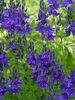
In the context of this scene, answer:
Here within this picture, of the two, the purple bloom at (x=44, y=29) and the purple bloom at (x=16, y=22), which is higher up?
the purple bloom at (x=16, y=22)

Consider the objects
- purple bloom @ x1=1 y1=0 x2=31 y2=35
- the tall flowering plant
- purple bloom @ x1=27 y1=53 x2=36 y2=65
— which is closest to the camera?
the tall flowering plant

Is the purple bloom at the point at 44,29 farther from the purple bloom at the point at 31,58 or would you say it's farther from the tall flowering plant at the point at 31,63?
the purple bloom at the point at 31,58

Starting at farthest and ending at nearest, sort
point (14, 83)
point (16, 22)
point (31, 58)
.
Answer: point (16, 22) → point (31, 58) → point (14, 83)

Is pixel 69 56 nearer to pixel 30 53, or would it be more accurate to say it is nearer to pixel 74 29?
pixel 74 29

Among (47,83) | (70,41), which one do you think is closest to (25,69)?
(47,83)

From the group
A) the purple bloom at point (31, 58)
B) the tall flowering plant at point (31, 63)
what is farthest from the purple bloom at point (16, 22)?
the purple bloom at point (31, 58)

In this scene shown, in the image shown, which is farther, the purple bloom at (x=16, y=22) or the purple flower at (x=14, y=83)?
the purple bloom at (x=16, y=22)

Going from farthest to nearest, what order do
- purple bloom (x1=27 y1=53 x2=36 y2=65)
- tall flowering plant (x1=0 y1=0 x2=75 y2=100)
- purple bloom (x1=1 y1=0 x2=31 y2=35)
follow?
purple bloom (x1=1 y1=0 x2=31 y2=35) < purple bloom (x1=27 y1=53 x2=36 y2=65) < tall flowering plant (x1=0 y1=0 x2=75 y2=100)

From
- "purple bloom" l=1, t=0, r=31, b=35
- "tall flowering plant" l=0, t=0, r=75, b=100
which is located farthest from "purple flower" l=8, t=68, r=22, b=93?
"purple bloom" l=1, t=0, r=31, b=35

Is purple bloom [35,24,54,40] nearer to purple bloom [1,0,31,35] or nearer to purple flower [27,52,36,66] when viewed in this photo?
purple bloom [1,0,31,35]

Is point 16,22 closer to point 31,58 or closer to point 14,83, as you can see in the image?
point 31,58

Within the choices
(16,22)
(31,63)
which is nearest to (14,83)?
(31,63)

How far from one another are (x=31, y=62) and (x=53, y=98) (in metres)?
0.41

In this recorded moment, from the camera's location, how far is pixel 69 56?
397 cm
